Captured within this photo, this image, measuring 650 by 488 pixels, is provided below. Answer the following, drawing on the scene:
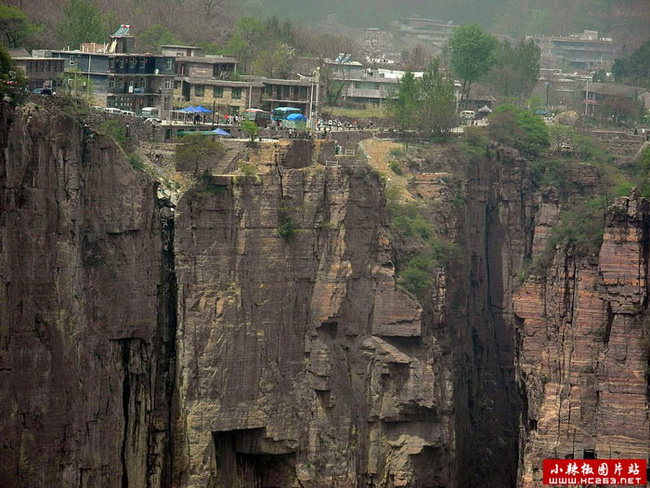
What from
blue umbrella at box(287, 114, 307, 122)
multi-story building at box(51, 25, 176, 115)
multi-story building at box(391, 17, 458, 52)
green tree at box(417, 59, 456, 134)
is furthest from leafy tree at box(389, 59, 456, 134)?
multi-story building at box(391, 17, 458, 52)

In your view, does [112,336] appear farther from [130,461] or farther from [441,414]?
[441,414]

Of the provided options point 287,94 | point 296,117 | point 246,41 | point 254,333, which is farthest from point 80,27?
point 254,333

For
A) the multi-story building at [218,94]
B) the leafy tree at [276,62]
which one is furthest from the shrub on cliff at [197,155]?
the leafy tree at [276,62]

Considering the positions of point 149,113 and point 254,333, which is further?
point 149,113

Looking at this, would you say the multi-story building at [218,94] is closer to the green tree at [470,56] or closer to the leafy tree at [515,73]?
the green tree at [470,56]

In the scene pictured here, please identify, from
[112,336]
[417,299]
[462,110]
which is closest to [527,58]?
[462,110]

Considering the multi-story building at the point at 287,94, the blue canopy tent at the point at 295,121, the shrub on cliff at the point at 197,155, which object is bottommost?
the shrub on cliff at the point at 197,155

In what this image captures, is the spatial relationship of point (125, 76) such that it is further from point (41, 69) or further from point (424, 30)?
point (424, 30)
